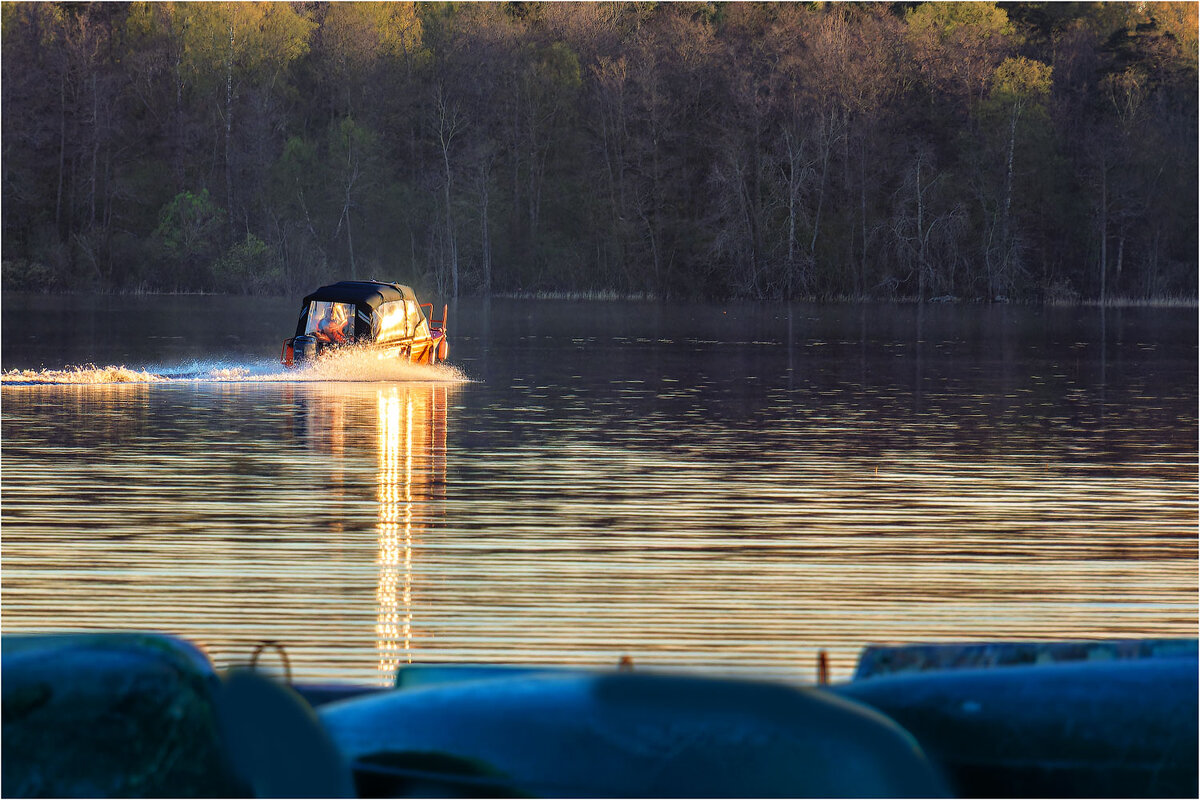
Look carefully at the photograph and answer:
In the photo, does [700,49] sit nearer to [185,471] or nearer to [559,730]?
[185,471]

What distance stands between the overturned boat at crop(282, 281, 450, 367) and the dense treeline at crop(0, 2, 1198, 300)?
5177 centimetres

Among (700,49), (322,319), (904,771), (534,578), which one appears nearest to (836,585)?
(534,578)

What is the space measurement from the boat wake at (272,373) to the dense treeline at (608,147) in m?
52.4

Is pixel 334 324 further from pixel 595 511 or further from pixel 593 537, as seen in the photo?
pixel 593 537

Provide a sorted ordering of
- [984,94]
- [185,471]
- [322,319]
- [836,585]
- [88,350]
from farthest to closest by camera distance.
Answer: [984,94], [88,350], [322,319], [185,471], [836,585]

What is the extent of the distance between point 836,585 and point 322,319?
76.2ft

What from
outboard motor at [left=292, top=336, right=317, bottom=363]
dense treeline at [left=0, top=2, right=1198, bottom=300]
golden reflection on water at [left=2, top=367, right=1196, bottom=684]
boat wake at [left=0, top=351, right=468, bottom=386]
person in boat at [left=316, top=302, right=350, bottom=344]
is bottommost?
golden reflection on water at [left=2, top=367, right=1196, bottom=684]

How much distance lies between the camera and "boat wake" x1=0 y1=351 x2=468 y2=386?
30734 millimetres

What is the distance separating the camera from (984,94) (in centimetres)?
8525

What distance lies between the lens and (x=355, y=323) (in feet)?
108

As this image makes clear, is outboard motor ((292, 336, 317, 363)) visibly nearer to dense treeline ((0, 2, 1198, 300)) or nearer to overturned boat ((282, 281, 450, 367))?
overturned boat ((282, 281, 450, 367))

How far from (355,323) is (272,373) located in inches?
68.6

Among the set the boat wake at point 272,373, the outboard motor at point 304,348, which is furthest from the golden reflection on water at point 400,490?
the outboard motor at point 304,348

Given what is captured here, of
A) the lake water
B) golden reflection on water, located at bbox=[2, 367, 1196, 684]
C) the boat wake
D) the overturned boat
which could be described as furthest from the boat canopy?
golden reflection on water, located at bbox=[2, 367, 1196, 684]
